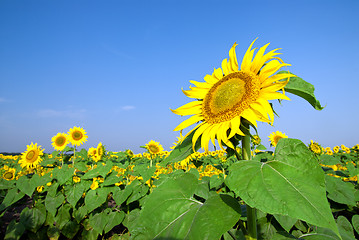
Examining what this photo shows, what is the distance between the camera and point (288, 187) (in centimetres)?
101

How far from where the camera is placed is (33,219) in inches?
→ 179

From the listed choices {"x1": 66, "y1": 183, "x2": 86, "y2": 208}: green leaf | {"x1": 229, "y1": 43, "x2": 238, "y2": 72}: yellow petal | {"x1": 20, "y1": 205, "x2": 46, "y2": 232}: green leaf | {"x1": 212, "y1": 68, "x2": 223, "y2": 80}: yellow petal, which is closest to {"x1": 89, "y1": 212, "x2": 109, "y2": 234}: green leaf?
{"x1": 66, "y1": 183, "x2": 86, "y2": 208}: green leaf

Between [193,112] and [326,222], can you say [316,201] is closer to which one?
[326,222]

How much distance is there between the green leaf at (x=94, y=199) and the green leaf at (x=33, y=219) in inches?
44.6

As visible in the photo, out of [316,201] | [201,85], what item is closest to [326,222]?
[316,201]

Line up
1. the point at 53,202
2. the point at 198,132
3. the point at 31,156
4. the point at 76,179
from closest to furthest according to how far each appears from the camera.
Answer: the point at 198,132, the point at 53,202, the point at 76,179, the point at 31,156

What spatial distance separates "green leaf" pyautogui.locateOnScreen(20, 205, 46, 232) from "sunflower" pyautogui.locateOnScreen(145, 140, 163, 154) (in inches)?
98.5

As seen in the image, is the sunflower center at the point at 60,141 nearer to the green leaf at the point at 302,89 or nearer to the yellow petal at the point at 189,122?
the yellow petal at the point at 189,122

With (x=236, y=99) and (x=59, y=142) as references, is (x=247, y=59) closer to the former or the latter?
(x=236, y=99)

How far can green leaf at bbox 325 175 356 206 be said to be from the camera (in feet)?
9.96

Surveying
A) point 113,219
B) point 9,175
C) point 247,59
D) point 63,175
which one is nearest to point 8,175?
point 9,175

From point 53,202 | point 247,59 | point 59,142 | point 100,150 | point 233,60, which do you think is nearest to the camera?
point 247,59

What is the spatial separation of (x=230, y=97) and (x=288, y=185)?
0.64 metres

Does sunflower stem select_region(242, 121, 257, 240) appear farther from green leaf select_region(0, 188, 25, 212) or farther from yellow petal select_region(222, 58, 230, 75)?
green leaf select_region(0, 188, 25, 212)
